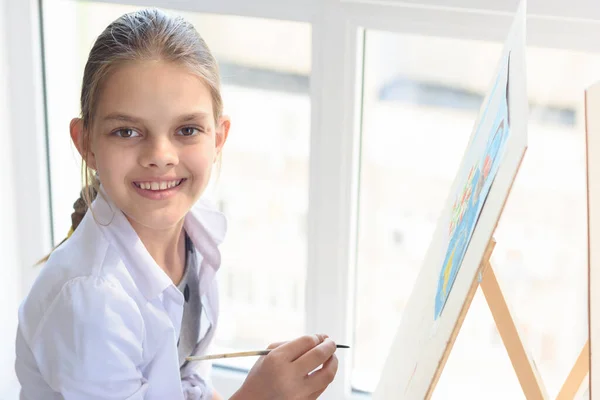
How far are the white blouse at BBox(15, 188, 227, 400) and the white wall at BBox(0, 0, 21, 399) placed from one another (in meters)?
0.47

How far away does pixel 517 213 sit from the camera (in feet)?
4.66

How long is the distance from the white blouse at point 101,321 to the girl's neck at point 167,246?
0.29 feet

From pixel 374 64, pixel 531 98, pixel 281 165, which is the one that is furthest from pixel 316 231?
pixel 531 98

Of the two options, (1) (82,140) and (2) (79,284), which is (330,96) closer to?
(1) (82,140)

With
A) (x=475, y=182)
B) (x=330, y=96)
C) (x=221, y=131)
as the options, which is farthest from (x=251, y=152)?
(x=475, y=182)

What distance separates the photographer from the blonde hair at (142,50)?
1042 millimetres

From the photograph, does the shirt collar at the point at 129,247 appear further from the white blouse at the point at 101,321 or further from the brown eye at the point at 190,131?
the brown eye at the point at 190,131

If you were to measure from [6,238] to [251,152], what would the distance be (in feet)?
1.60

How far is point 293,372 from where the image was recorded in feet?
3.51

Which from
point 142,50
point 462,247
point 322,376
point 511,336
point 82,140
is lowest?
point 322,376

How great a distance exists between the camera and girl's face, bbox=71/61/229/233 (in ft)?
3.39

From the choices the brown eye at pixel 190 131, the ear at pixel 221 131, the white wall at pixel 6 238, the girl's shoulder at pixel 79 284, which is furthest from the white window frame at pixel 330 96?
the girl's shoulder at pixel 79 284

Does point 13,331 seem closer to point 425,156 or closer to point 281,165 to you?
point 281,165

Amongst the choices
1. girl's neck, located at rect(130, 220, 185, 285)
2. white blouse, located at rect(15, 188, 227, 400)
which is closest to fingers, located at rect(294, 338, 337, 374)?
white blouse, located at rect(15, 188, 227, 400)
